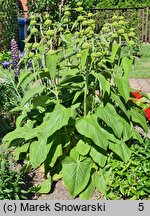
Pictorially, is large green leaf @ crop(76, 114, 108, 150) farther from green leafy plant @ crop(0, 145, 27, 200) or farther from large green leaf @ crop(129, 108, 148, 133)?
green leafy plant @ crop(0, 145, 27, 200)

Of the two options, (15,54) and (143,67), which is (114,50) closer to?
(15,54)

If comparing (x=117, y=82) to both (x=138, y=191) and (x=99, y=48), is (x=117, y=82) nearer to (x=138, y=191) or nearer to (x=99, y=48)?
(x=99, y=48)

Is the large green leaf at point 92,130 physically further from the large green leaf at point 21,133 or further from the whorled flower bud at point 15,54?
the whorled flower bud at point 15,54

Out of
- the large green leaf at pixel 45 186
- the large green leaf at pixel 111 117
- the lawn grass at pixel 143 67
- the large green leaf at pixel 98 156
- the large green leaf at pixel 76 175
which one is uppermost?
the large green leaf at pixel 111 117

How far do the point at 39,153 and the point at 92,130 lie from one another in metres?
0.46

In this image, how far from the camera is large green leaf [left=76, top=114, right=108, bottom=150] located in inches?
124

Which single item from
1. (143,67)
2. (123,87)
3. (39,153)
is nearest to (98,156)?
(39,153)

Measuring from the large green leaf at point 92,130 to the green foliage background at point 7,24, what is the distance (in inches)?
311

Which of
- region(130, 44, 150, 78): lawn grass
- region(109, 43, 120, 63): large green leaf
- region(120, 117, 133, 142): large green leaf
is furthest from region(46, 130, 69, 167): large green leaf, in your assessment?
region(130, 44, 150, 78): lawn grass

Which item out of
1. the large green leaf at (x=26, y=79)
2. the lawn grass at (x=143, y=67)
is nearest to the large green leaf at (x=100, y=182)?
the large green leaf at (x=26, y=79)

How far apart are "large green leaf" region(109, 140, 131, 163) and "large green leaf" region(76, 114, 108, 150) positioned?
16 centimetres

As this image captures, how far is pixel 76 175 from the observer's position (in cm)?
325

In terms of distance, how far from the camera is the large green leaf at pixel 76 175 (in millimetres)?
3242

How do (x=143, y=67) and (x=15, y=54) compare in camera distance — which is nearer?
(x=15, y=54)
